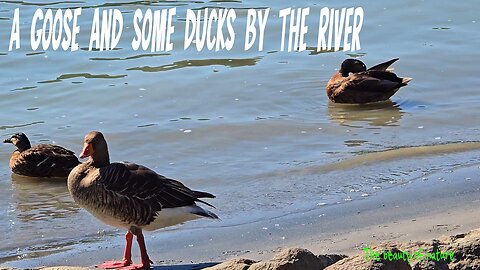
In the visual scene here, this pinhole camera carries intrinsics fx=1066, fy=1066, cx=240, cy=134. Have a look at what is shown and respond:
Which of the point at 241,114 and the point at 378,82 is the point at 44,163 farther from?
the point at 378,82

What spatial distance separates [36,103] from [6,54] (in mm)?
3045

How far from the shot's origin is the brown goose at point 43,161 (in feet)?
36.8

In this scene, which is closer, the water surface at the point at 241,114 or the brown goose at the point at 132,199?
the brown goose at the point at 132,199

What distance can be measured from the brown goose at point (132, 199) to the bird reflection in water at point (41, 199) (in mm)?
1796

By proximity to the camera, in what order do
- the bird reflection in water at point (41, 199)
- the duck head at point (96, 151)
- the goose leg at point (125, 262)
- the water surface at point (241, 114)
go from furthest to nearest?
the water surface at point (241, 114) < the bird reflection in water at point (41, 199) < the duck head at point (96, 151) < the goose leg at point (125, 262)

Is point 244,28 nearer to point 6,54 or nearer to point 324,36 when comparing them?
point 324,36

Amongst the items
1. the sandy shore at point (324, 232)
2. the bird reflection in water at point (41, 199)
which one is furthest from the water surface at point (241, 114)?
the sandy shore at point (324, 232)

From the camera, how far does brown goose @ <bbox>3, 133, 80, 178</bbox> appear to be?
11.2 metres

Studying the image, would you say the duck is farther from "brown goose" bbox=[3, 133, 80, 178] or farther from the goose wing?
the goose wing

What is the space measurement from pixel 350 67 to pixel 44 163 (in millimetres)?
5240

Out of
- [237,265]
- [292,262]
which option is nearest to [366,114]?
[237,265]

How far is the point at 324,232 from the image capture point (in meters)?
8.68

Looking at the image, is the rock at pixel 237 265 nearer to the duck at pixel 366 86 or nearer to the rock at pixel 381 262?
the rock at pixel 381 262

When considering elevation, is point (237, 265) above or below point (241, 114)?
above
